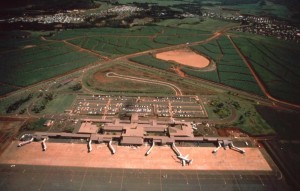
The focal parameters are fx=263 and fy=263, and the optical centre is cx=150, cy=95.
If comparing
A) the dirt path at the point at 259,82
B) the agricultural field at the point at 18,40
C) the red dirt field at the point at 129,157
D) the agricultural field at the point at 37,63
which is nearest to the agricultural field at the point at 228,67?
the dirt path at the point at 259,82

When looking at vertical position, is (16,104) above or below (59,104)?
below

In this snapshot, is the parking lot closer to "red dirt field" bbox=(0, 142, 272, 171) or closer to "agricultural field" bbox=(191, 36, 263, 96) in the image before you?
"red dirt field" bbox=(0, 142, 272, 171)

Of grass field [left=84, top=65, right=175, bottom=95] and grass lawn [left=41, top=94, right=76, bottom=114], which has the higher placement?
grass field [left=84, top=65, right=175, bottom=95]

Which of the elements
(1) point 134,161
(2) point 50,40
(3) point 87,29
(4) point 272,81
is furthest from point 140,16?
(1) point 134,161

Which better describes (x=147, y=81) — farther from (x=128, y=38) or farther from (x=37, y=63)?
(x=128, y=38)

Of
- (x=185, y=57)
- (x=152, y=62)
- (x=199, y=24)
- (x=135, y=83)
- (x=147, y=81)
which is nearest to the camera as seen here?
(x=135, y=83)

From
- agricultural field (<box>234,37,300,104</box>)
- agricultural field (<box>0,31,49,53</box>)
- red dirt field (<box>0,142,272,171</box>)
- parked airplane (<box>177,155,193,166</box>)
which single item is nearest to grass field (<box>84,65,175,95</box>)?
red dirt field (<box>0,142,272,171</box>)

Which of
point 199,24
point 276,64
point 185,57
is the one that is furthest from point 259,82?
point 199,24

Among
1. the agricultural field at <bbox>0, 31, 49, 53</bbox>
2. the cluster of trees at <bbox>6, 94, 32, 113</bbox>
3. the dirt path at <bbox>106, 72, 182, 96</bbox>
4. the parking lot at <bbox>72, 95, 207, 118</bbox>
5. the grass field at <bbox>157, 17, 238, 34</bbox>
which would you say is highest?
the grass field at <bbox>157, 17, 238, 34</bbox>
